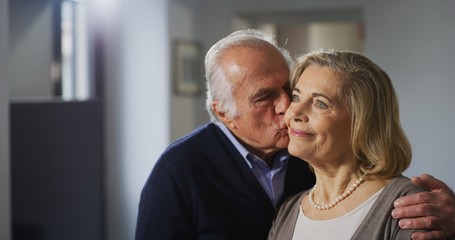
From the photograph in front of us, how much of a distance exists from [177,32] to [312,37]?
2830mm

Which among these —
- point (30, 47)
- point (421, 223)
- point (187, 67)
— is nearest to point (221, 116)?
point (421, 223)

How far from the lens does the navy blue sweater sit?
1.69 m

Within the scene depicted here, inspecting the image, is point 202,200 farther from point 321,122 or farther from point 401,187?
point 401,187

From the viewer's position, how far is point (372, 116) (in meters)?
1.46

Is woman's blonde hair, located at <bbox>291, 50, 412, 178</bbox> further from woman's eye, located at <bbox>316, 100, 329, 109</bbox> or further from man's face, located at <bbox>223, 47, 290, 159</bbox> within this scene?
man's face, located at <bbox>223, 47, 290, 159</bbox>

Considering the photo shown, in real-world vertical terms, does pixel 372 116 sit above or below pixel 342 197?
above

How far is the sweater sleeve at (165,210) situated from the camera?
1.68 m

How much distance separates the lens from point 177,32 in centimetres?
492

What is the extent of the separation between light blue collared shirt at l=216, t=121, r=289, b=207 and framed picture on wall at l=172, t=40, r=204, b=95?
3.11 m

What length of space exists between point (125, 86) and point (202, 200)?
124 inches

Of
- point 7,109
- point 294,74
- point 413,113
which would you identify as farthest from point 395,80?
point 294,74

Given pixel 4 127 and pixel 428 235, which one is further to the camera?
pixel 4 127

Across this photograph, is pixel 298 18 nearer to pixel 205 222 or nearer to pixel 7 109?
pixel 7 109

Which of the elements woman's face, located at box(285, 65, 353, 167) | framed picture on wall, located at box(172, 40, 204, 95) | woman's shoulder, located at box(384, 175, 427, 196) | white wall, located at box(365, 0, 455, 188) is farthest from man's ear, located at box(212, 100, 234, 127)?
white wall, located at box(365, 0, 455, 188)
